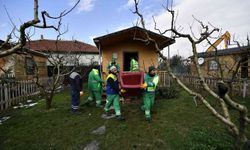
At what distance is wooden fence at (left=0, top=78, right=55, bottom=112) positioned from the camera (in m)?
9.48

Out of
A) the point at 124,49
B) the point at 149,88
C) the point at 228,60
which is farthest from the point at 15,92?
the point at 228,60

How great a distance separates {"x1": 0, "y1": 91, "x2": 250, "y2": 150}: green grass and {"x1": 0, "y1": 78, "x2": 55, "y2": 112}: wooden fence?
181cm

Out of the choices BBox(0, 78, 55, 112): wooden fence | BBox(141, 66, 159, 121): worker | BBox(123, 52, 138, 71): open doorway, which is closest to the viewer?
BBox(141, 66, 159, 121): worker

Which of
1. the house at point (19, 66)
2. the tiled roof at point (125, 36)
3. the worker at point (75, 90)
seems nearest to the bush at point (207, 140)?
the worker at point (75, 90)

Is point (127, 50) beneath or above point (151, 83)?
above

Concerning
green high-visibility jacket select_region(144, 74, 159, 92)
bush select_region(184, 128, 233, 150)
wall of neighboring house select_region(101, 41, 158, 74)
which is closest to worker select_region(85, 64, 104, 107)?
green high-visibility jacket select_region(144, 74, 159, 92)

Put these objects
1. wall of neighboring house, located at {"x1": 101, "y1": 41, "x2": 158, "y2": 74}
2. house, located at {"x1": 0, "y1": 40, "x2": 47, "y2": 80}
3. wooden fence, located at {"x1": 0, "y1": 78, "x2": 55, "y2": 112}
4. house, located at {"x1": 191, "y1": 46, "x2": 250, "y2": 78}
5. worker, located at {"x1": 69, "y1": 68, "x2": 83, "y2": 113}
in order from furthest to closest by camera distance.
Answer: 1. house, located at {"x1": 0, "y1": 40, "x2": 47, "y2": 80}
2. wall of neighboring house, located at {"x1": 101, "y1": 41, "x2": 158, "y2": 74}
3. wooden fence, located at {"x1": 0, "y1": 78, "x2": 55, "y2": 112}
4. worker, located at {"x1": 69, "y1": 68, "x2": 83, "y2": 113}
5. house, located at {"x1": 191, "y1": 46, "x2": 250, "y2": 78}

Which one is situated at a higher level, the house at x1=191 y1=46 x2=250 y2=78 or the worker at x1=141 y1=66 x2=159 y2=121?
the house at x1=191 y1=46 x2=250 y2=78

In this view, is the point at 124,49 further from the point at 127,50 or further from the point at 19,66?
the point at 19,66

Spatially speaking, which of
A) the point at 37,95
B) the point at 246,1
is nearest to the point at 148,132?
the point at 246,1

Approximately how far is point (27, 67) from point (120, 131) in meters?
11.6

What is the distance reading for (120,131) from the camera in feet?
18.9

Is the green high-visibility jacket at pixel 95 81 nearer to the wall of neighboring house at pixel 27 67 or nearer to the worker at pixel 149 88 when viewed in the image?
the worker at pixel 149 88

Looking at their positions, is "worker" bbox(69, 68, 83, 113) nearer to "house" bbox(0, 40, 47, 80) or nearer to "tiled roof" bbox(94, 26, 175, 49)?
"tiled roof" bbox(94, 26, 175, 49)
